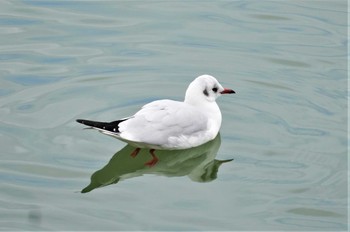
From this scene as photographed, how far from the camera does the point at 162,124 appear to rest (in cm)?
702

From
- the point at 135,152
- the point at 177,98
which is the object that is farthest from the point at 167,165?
the point at 177,98

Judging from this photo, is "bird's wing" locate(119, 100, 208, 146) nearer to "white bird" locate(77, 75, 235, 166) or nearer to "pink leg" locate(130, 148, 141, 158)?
"white bird" locate(77, 75, 235, 166)

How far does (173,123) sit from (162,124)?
107 millimetres

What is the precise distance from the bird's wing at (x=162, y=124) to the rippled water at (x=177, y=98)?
0.82 feet

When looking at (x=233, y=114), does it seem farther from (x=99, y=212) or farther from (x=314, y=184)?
(x=99, y=212)

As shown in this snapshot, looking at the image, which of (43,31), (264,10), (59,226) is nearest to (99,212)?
(59,226)

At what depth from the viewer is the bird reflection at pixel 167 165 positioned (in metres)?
6.82

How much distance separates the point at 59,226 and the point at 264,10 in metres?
5.22

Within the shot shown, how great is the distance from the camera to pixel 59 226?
601 centimetres

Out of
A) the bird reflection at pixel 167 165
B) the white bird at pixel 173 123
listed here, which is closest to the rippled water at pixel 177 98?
the bird reflection at pixel 167 165

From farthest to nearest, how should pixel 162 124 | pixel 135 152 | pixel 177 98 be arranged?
pixel 177 98 → pixel 135 152 → pixel 162 124

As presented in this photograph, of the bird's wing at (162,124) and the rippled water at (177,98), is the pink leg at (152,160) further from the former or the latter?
the bird's wing at (162,124)

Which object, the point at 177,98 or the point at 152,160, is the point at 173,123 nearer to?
the point at 152,160

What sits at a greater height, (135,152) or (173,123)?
(173,123)
